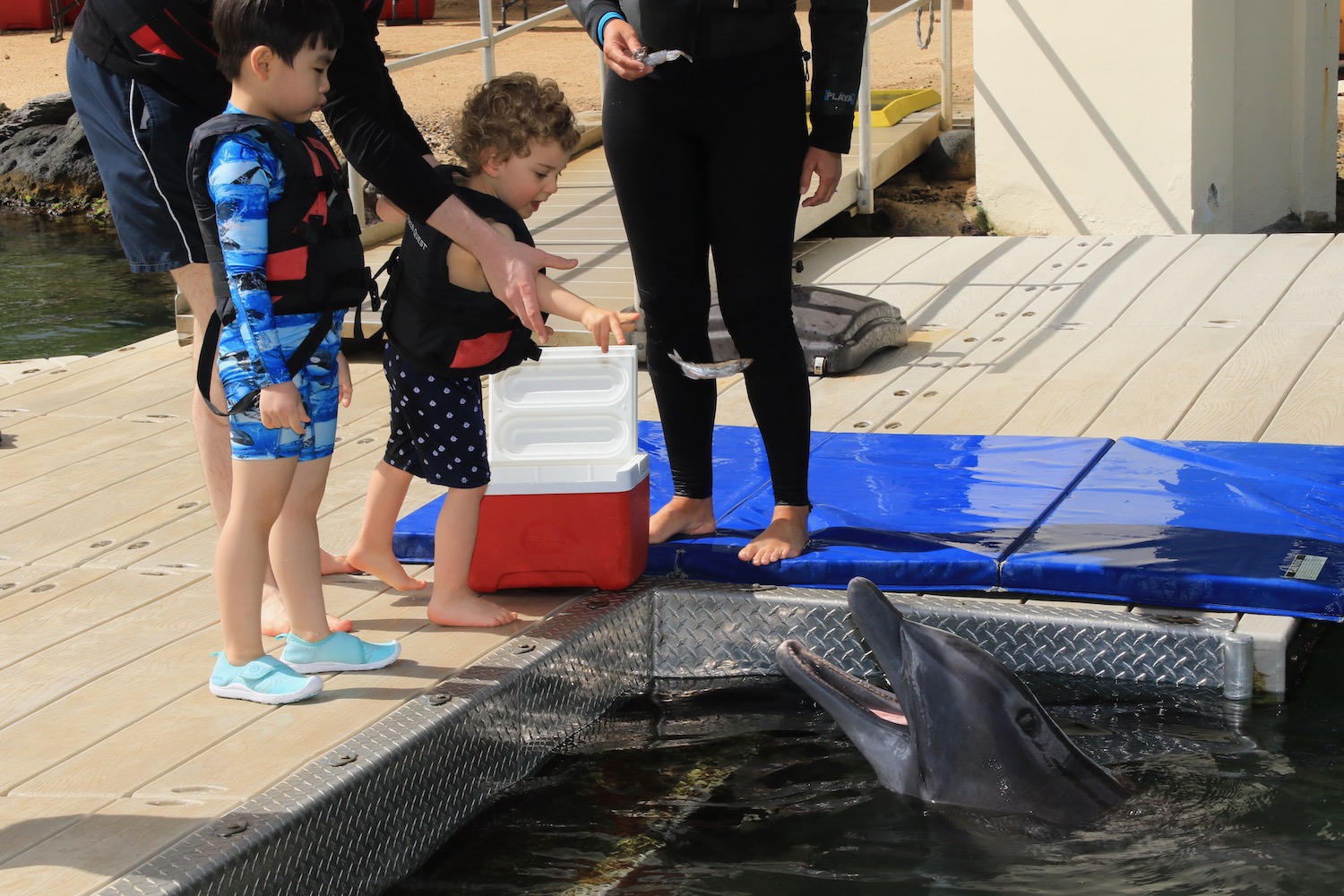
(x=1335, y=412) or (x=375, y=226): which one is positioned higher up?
(x=375, y=226)

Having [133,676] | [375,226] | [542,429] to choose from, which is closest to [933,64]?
[375,226]

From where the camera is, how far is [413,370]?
10.6 feet

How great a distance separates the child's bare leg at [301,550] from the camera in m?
2.97

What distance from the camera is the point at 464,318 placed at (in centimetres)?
319

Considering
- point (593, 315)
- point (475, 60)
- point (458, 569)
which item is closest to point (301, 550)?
point (458, 569)

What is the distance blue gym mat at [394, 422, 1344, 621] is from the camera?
3344 millimetres

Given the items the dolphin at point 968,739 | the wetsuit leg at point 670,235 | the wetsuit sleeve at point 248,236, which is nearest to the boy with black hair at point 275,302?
the wetsuit sleeve at point 248,236

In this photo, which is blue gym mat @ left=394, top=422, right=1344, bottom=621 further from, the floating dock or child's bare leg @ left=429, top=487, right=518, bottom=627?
child's bare leg @ left=429, top=487, right=518, bottom=627

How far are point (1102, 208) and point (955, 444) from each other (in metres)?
3.99

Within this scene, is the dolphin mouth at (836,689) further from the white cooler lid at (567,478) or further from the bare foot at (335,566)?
the bare foot at (335,566)

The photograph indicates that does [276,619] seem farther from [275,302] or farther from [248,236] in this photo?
[248,236]

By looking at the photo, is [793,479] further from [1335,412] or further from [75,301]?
[75,301]

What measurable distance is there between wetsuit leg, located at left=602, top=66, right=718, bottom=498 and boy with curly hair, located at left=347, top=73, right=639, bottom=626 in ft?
0.76

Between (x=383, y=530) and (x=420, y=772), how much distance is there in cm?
83
